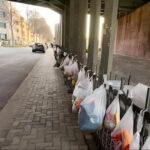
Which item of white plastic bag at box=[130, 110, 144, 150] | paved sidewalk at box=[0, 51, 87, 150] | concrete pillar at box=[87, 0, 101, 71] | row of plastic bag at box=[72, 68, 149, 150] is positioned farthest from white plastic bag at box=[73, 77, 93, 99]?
concrete pillar at box=[87, 0, 101, 71]

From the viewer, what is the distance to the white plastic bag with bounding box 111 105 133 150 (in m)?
1.64

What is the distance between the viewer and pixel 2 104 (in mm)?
4793

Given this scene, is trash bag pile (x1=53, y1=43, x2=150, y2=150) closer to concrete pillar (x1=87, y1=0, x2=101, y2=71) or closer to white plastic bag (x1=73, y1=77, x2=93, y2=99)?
white plastic bag (x1=73, y1=77, x2=93, y2=99)

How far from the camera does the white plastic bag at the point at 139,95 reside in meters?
1.81

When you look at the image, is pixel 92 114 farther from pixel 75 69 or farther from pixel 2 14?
pixel 2 14

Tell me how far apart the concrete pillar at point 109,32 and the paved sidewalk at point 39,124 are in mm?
1222

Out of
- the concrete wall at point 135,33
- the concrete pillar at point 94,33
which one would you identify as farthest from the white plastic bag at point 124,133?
the concrete wall at point 135,33

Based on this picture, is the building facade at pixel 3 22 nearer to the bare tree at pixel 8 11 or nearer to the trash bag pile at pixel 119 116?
the bare tree at pixel 8 11

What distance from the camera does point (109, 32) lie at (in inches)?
143

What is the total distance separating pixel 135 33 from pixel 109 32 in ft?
61.6

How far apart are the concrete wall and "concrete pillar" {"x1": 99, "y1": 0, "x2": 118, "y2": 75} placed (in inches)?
628

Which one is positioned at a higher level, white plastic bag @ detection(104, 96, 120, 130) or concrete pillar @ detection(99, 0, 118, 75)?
concrete pillar @ detection(99, 0, 118, 75)

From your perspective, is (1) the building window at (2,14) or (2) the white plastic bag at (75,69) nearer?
(2) the white plastic bag at (75,69)

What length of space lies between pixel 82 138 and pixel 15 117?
1.44 metres
